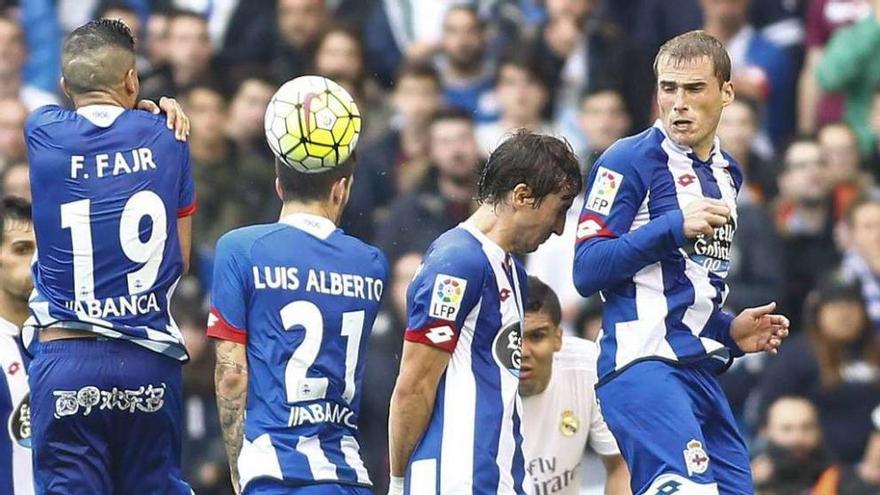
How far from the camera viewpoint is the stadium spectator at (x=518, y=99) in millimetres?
16750

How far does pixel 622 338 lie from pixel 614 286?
239 mm

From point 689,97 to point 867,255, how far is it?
6.28 m

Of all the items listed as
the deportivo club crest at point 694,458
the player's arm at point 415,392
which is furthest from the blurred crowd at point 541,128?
the player's arm at point 415,392

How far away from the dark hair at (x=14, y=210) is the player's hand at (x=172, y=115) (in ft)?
4.10

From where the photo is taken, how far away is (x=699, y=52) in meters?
9.76

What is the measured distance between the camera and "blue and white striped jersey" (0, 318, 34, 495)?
1048 centimetres

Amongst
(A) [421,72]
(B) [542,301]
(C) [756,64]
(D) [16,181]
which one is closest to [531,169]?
(B) [542,301]

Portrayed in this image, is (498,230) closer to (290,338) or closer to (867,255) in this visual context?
(290,338)

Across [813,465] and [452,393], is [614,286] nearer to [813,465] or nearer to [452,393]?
[452,393]

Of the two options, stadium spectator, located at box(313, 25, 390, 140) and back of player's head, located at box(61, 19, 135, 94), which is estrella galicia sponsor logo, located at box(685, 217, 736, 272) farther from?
stadium spectator, located at box(313, 25, 390, 140)

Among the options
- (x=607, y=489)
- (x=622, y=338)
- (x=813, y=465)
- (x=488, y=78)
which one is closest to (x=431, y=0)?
(x=488, y=78)

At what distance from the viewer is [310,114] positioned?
365 inches

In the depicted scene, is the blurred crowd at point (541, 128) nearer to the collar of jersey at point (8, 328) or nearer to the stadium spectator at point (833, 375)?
the stadium spectator at point (833, 375)

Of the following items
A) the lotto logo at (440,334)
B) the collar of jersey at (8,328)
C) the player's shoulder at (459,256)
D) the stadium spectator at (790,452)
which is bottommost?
the stadium spectator at (790,452)
